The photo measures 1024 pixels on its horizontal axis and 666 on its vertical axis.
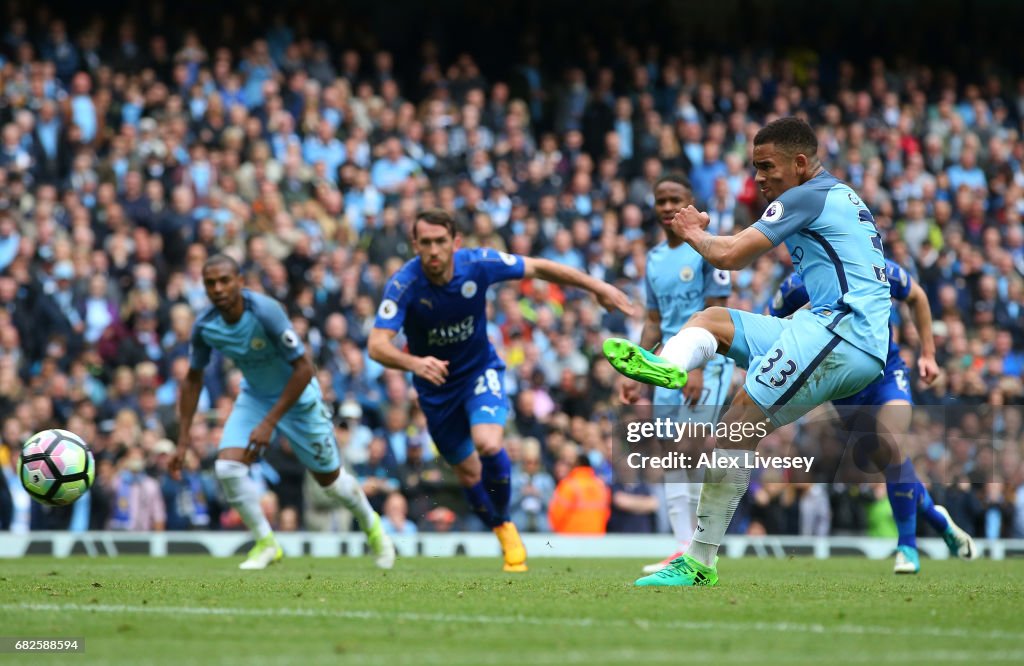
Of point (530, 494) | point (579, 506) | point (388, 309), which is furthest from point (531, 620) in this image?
point (530, 494)

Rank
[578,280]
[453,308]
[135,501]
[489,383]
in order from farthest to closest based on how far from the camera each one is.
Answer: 1. [135,501]
2. [489,383]
3. [453,308]
4. [578,280]

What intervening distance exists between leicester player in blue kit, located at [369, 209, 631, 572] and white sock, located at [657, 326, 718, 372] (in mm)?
2811

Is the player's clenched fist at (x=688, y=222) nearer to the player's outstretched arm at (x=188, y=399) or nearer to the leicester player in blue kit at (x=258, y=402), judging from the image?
the leicester player in blue kit at (x=258, y=402)

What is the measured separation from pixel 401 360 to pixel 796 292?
10.1 ft

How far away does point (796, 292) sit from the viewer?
36.6ft

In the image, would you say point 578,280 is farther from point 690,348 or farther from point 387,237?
point 387,237

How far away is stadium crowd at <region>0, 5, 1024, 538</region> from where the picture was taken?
16.9 m

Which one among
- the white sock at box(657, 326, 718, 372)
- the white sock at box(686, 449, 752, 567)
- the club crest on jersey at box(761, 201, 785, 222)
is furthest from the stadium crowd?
the club crest on jersey at box(761, 201, 785, 222)

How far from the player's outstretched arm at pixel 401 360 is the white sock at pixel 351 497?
199cm

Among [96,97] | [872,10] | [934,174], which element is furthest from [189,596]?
[872,10]

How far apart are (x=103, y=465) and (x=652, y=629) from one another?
11.1 metres

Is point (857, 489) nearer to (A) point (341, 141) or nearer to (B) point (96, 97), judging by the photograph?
(A) point (341, 141)

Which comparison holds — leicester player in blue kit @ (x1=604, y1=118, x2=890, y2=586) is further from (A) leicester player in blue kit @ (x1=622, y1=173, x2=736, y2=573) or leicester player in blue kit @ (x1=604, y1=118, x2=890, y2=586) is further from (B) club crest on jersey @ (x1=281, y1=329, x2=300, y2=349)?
(B) club crest on jersey @ (x1=281, y1=329, x2=300, y2=349)

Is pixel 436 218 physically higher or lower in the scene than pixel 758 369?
higher
